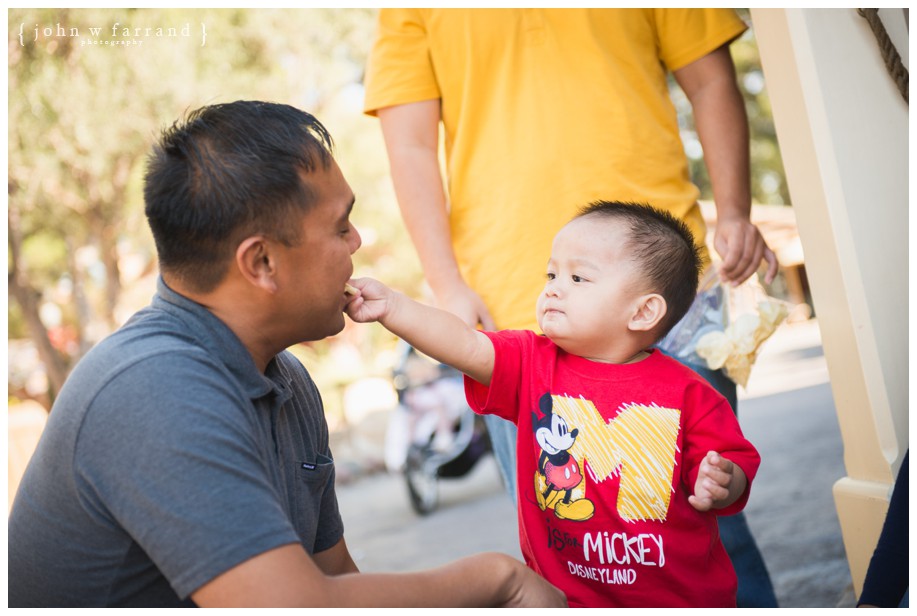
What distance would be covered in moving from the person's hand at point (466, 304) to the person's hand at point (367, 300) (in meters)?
0.40

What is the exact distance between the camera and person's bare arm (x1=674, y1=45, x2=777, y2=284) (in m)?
2.64

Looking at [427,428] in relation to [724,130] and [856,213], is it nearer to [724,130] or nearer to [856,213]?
[724,130]

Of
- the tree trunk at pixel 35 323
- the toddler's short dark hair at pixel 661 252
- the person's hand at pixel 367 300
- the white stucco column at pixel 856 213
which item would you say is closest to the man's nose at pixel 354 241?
the person's hand at pixel 367 300

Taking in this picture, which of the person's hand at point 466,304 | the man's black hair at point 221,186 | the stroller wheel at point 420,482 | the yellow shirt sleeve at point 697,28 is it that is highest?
the yellow shirt sleeve at point 697,28

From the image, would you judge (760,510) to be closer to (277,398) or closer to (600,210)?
(600,210)

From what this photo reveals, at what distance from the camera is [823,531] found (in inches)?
180

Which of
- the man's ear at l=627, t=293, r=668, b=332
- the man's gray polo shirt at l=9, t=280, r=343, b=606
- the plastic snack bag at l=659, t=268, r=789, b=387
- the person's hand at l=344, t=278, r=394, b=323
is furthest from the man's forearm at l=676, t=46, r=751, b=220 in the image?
the man's gray polo shirt at l=9, t=280, r=343, b=606

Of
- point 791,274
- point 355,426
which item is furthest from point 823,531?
point 791,274

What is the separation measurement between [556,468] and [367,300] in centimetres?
58

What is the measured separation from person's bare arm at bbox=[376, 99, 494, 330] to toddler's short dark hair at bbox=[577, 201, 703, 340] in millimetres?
491

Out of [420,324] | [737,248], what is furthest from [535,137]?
[420,324]

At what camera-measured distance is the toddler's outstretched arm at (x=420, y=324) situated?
2.07 meters

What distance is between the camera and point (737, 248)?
8.54 ft

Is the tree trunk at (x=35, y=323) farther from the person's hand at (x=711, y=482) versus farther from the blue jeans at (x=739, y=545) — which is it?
the person's hand at (x=711, y=482)
